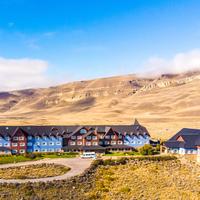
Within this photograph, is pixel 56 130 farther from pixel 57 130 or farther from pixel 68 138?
pixel 68 138

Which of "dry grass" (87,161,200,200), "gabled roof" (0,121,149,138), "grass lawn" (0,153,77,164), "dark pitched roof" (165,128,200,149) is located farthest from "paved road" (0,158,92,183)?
"dark pitched roof" (165,128,200,149)

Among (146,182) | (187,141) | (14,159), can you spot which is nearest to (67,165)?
(14,159)

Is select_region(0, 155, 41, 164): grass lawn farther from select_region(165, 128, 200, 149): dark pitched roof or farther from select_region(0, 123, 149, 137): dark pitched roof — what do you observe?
select_region(165, 128, 200, 149): dark pitched roof

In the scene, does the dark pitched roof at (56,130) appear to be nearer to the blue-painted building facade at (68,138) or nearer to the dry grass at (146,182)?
the blue-painted building facade at (68,138)

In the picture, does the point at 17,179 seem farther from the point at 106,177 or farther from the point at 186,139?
the point at 186,139

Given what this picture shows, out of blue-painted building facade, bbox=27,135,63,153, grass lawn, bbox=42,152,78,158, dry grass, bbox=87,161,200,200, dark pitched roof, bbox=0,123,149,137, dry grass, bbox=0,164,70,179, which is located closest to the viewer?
dry grass, bbox=87,161,200,200

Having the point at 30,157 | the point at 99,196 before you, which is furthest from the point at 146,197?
the point at 30,157

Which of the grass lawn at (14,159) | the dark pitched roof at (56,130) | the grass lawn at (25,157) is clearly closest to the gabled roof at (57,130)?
the dark pitched roof at (56,130)
